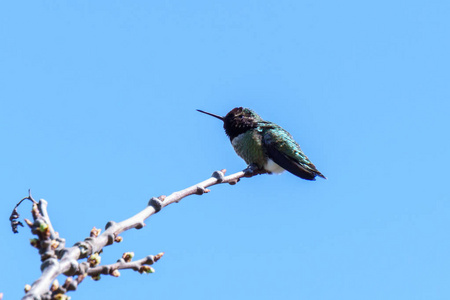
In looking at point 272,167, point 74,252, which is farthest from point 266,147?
point 74,252

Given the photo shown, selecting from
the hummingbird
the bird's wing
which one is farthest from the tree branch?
the bird's wing

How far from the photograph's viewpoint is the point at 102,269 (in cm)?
238

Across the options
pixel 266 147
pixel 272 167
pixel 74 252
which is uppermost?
pixel 266 147

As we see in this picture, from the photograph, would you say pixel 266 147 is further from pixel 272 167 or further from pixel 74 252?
pixel 74 252

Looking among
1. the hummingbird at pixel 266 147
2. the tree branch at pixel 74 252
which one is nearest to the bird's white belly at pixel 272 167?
the hummingbird at pixel 266 147

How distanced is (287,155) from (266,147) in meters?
0.27

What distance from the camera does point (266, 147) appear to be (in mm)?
7531

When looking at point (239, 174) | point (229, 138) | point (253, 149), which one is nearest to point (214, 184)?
point (239, 174)

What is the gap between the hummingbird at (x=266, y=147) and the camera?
7426 mm

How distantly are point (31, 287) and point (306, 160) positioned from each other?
601 cm

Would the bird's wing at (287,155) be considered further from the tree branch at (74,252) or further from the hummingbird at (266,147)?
the tree branch at (74,252)

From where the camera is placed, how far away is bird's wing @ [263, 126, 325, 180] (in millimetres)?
7406

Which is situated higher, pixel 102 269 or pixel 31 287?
pixel 102 269

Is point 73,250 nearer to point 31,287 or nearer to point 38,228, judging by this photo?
point 38,228
